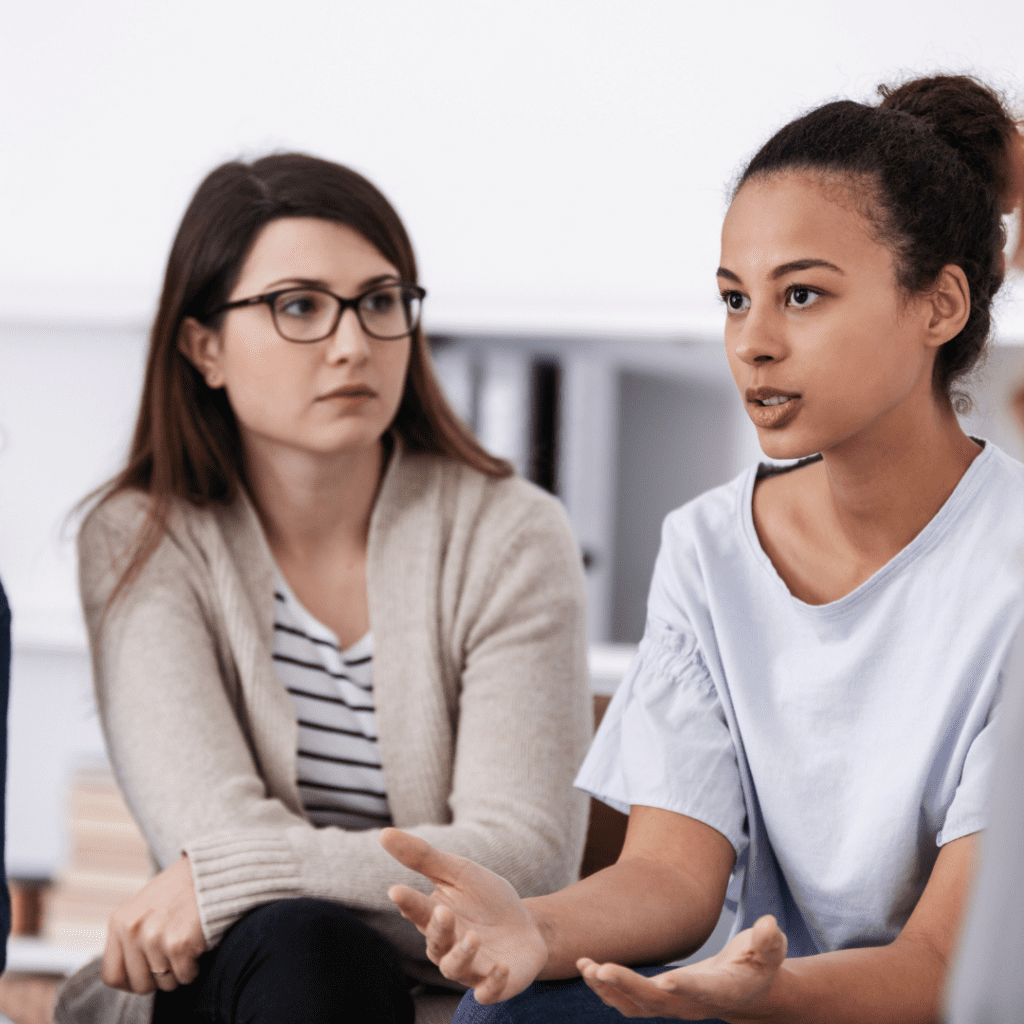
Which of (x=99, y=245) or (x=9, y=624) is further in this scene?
(x=99, y=245)

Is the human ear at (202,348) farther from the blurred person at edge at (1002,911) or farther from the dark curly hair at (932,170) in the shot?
the blurred person at edge at (1002,911)

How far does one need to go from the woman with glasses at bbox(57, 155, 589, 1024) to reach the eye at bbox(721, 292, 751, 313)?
1.71 ft

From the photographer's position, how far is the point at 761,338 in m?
0.93

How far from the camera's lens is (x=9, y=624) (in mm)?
1180

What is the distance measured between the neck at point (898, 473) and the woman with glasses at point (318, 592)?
0.48 metres

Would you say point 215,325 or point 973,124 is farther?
point 215,325

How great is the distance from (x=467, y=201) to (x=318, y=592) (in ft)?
3.70

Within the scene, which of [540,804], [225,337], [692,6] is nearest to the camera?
[540,804]

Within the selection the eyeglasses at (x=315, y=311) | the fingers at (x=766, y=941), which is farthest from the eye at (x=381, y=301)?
the fingers at (x=766, y=941)

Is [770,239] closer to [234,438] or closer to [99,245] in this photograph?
[234,438]

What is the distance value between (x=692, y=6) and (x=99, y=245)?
4.17 ft

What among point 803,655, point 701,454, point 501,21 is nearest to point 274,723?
point 803,655

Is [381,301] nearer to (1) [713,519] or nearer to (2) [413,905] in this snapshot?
(1) [713,519]

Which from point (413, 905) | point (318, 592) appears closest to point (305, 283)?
point (318, 592)
